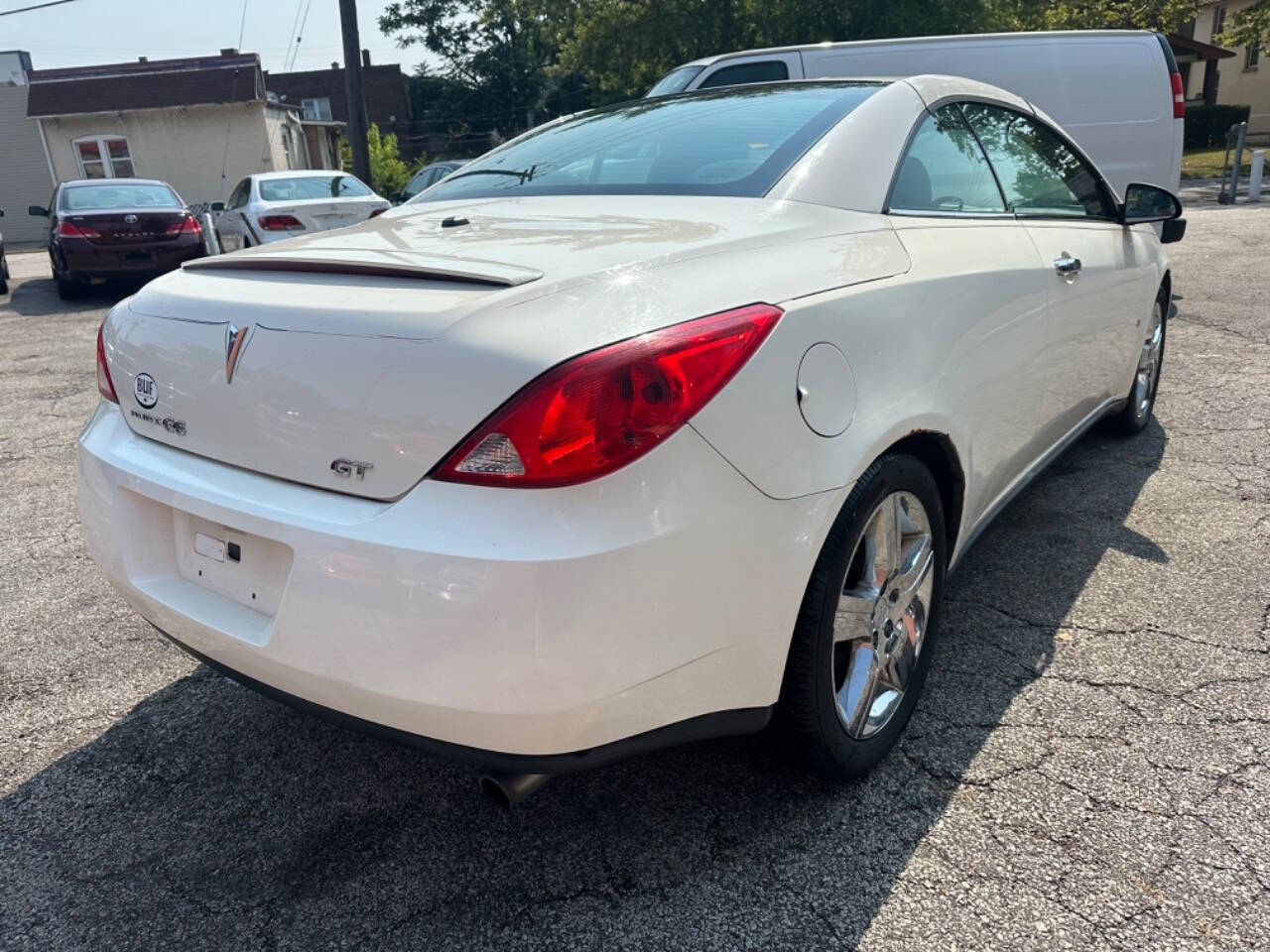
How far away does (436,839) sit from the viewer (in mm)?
2199

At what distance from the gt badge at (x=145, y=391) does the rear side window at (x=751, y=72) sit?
6.97 m

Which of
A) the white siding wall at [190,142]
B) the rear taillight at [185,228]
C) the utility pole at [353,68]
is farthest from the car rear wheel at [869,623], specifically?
the white siding wall at [190,142]

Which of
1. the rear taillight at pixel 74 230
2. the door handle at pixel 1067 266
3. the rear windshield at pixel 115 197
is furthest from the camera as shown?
the rear windshield at pixel 115 197

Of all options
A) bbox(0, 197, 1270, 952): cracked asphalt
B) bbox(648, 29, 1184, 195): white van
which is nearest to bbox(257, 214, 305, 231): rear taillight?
bbox(648, 29, 1184, 195): white van

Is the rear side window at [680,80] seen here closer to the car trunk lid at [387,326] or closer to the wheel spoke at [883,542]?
the car trunk lid at [387,326]

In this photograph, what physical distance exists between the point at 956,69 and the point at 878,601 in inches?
286

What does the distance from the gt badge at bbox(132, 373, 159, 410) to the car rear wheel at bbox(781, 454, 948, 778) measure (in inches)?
57.1

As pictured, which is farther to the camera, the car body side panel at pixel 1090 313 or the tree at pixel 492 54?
the tree at pixel 492 54

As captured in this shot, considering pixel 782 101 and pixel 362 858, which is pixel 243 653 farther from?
pixel 782 101

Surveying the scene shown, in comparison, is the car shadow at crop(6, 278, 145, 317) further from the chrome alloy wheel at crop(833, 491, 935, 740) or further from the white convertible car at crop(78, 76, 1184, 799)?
the chrome alloy wheel at crop(833, 491, 935, 740)

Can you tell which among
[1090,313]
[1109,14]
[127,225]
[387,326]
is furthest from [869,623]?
[1109,14]

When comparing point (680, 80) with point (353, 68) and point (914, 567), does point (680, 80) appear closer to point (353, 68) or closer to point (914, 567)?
point (914, 567)

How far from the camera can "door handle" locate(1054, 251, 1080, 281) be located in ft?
10.2

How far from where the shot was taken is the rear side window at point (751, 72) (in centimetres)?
827
